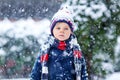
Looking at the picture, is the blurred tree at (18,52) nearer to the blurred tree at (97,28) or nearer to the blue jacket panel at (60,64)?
the blurred tree at (97,28)

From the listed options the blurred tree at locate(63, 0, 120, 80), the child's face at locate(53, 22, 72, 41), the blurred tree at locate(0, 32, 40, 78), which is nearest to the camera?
the child's face at locate(53, 22, 72, 41)

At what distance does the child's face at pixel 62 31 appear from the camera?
404cm

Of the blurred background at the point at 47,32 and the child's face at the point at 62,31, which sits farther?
the blurred background at the point at 47,32

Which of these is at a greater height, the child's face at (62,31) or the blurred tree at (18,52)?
the blurred tree at (18,52)

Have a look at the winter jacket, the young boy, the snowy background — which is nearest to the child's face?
the young boy

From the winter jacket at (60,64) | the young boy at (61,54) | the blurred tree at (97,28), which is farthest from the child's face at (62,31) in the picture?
the blurred tree at (97,28)

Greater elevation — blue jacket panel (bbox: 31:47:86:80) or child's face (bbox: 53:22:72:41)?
child's face (bbox: 53:22:72:41)

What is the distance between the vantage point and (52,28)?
4.09m

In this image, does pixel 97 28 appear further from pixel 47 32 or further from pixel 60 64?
pixel 60 64

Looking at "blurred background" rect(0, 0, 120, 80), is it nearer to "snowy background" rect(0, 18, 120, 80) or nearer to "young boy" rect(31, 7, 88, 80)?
"snowy background" rect(0, 18, 120, 80)

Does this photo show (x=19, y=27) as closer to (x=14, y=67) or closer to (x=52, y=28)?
(x=14, y=67)

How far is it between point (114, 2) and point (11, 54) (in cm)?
218

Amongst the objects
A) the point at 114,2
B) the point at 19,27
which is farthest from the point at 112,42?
the point at 19,27

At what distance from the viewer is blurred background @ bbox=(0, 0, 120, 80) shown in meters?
6.66
